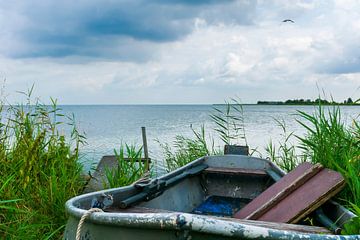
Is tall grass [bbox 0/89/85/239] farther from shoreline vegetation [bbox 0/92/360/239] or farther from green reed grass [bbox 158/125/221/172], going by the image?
green reed grass [bbox 158/125/221/172]

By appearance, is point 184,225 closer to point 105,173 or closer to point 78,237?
point 78,237

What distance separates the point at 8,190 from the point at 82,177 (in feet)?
4.23

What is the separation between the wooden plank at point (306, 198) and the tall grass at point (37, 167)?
83.7 inches

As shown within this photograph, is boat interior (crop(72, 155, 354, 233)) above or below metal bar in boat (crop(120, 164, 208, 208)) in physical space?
below

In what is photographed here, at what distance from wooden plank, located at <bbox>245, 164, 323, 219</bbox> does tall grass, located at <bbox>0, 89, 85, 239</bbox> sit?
6.42 feet

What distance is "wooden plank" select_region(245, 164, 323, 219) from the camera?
10.7 ft

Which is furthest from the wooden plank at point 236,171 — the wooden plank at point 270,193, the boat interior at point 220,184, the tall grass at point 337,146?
the wooden plank at point 270,193

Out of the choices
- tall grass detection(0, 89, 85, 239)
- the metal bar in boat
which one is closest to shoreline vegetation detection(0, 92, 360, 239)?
tall grass detection(0, 89, 85, 239)

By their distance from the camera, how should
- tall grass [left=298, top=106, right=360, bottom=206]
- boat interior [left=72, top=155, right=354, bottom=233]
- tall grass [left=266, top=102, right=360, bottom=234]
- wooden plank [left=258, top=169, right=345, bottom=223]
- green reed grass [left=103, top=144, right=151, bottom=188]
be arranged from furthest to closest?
1. green reed grass [left=103, top=144, right=151, bottom=188]
2. boat interior [left=72, top=155, right=354, bottom=233]
3. tall grass [left=298, top=106, right=360, bottom=206]
4. tall grass [left=266, top=102, right=360, bottom=234]
5. wooden plank [left=258, top=169, right=345, bottom=223]

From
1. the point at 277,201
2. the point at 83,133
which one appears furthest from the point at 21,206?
the point at 277,201

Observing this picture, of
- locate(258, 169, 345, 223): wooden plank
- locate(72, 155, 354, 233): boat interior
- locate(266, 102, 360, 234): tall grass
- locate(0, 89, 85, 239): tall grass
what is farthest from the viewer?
locate(72, 155, 354, 233): boat interior

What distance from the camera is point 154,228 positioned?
6.99ft

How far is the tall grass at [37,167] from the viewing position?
14.4 ft

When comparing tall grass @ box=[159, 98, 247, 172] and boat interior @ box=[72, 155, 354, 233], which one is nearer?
boat interior @ box=[72, 155, 354, 233]
